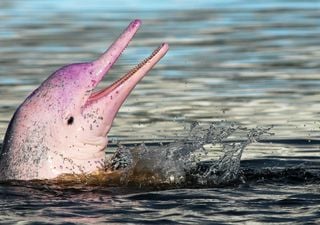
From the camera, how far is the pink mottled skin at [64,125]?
10.6 m

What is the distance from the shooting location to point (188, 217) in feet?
30.0

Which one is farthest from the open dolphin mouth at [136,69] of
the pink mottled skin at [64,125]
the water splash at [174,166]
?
the water splash at [174,166]

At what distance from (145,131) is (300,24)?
10.6 metres

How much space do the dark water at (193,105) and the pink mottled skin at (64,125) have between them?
0.77ft

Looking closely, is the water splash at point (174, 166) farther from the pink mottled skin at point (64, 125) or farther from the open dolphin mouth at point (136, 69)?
the open dolphin mouth at point (136, 69)

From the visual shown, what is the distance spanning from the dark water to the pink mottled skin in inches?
9.2

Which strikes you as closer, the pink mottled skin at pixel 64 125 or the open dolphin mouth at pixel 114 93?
the pink mottled skin at pixel 64 125

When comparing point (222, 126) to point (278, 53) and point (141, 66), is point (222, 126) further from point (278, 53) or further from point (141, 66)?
point (278, 53)

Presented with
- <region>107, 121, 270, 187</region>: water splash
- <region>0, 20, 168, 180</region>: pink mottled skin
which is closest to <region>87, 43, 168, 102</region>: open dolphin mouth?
<region>0, 20, 168, 180</region>: pink mottled skin

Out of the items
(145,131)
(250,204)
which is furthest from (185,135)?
(250,204)

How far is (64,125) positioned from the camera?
35.3 ft

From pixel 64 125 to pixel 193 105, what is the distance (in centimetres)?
504

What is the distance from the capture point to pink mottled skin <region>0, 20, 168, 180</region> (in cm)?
1062

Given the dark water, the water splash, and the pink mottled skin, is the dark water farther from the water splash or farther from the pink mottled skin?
the pink mottled skin
